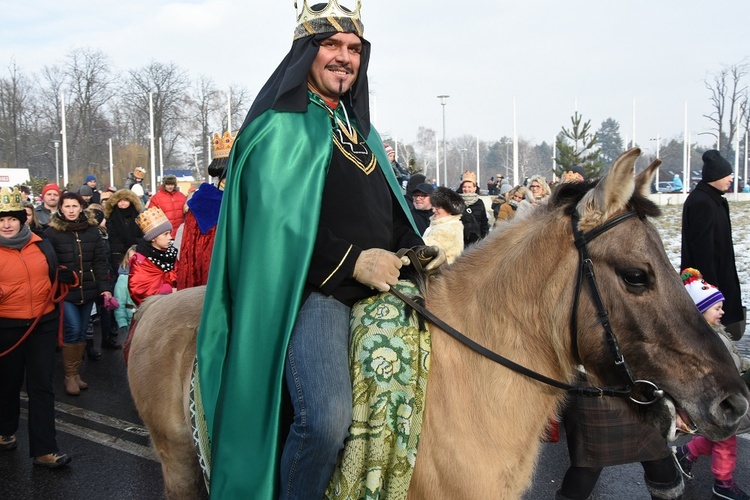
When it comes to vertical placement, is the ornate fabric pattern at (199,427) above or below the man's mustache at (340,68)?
below

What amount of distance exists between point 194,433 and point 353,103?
71.4 inches

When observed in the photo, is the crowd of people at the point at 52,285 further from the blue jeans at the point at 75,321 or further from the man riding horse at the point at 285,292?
the man riding horse at the point at 285,292

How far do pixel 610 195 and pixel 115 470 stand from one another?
16.0ft

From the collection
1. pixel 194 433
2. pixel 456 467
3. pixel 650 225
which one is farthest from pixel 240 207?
pixel 650 225

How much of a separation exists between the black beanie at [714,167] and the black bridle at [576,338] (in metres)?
4.73

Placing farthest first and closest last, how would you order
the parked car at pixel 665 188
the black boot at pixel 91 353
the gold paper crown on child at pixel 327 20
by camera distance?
the parked car at pixel 665 188
the black boot at pixel 91 353
the gold paper crown on child at pixel 327 20

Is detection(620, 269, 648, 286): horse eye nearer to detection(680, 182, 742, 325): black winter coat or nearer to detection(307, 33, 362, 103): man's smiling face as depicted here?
detection(307, 33, 362, 103): man's smiling face

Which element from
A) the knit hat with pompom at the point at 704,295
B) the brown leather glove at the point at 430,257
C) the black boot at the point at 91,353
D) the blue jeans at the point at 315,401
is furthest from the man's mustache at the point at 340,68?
the black boot at the point at 91,353

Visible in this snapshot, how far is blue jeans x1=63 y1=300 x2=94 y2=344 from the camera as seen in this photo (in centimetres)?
788

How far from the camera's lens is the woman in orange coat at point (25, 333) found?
561 centimetres

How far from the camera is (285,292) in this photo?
2.67 meters

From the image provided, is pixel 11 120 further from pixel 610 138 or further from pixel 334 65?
pixel 610 138

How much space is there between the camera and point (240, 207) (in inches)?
109

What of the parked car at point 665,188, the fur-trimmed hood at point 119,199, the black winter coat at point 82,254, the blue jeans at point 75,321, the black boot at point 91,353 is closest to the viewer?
the blue jeans at point 75,321
